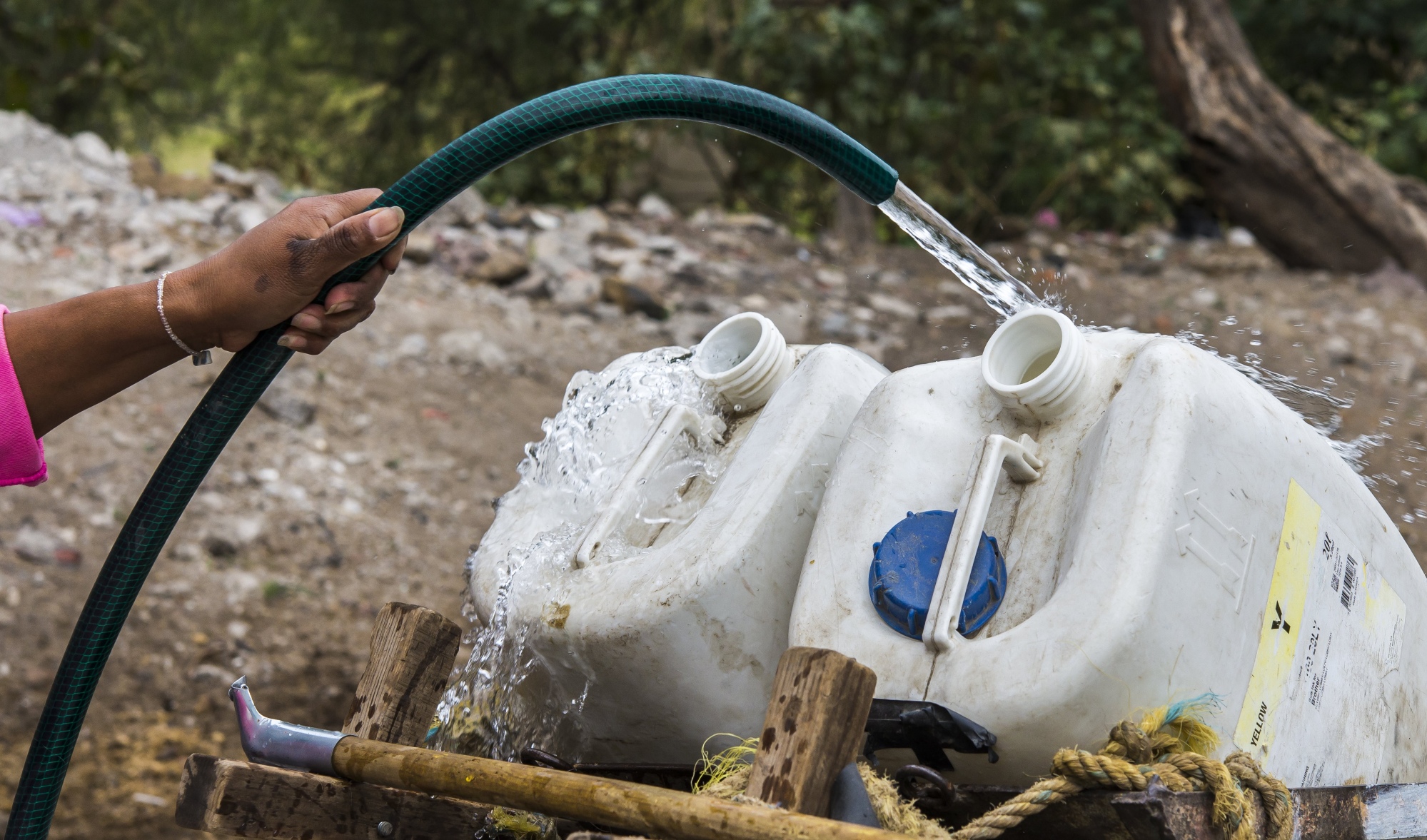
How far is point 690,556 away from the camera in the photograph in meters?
1.29

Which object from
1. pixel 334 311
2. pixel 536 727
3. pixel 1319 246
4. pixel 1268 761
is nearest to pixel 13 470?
pixel 334 311

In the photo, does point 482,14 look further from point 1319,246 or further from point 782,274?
point 1319,246

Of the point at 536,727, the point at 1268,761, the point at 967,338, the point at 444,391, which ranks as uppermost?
the point at 967,338

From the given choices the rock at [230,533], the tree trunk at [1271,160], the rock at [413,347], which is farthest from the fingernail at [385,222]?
the tree trunk at [1271,160]

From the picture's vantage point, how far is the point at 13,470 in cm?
130

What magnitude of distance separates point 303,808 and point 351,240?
0.61 metres

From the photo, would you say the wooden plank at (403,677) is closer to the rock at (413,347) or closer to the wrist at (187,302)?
the wrist at (187,302)

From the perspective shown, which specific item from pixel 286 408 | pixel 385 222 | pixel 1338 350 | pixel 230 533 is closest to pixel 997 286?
pixel 385 222

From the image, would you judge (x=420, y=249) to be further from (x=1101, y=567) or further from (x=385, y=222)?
(x=1101, y=567)

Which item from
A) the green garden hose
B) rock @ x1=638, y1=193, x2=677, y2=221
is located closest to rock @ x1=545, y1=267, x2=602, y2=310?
rock @ x1=638, y1=193, x2=677, y2=221

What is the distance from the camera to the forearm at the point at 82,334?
1.25 m

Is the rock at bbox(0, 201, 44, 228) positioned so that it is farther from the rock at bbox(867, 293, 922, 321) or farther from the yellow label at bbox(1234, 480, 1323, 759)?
the yellow label at bbox(1234, 480, 1323, 759)

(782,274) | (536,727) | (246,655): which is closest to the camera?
(536,727)

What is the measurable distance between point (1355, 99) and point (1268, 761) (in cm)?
793
